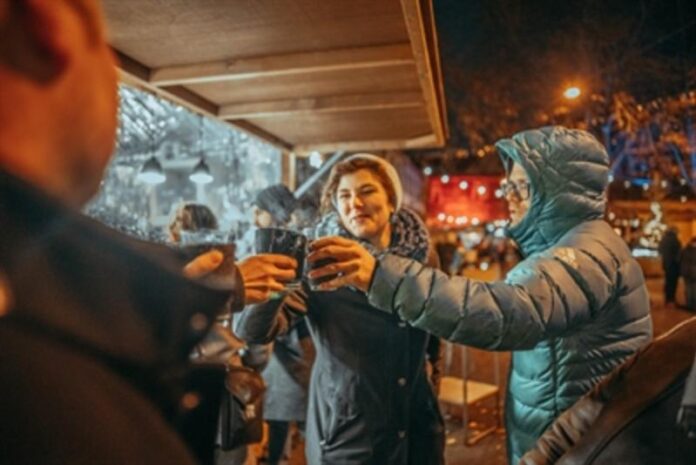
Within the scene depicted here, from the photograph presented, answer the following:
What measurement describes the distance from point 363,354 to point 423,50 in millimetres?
1720

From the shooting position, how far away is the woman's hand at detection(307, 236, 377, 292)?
151 cm

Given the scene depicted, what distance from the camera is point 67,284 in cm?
68

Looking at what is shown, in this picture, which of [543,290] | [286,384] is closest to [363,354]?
[543,290]

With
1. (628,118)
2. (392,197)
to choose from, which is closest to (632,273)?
(392,197)

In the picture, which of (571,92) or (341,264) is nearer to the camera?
(341,264)

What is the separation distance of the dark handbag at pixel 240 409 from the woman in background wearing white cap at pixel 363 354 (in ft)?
0.81

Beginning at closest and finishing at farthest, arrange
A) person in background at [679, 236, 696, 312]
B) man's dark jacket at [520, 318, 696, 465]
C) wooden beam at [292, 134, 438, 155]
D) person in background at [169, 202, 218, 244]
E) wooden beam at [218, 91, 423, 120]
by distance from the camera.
A: man's dark jacket at [520, 318, 696, 465] < person in background at [169, 202, 218, 244] < wooden beam at [218, 91, 423, 120] < wooden beam at [292, 134, 438, 155] < person in background at [679, 236, 696, 312]

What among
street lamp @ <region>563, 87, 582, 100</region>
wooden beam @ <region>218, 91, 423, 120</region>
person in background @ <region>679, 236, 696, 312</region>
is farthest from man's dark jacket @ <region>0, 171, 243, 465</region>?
person in background @ <region>679, 236, 696, 312</region>

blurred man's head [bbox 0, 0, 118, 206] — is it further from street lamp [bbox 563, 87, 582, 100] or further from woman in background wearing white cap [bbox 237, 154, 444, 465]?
street lamp [bbox 563, 87, 582, 100]

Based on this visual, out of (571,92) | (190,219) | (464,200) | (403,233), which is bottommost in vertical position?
(403,233)

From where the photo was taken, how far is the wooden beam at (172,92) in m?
3.20

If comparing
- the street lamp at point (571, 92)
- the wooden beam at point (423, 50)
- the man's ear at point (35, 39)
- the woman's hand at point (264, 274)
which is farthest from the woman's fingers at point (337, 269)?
the street lamp at point (571, 92)

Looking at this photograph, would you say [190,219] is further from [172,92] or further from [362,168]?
[362,168]

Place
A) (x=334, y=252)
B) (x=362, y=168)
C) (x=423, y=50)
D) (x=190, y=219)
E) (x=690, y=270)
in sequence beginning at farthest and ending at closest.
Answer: (x=690, y=270), (x=190, y=219), (x=423, y=50), (x=362, y=168), (x=334, y=252)
